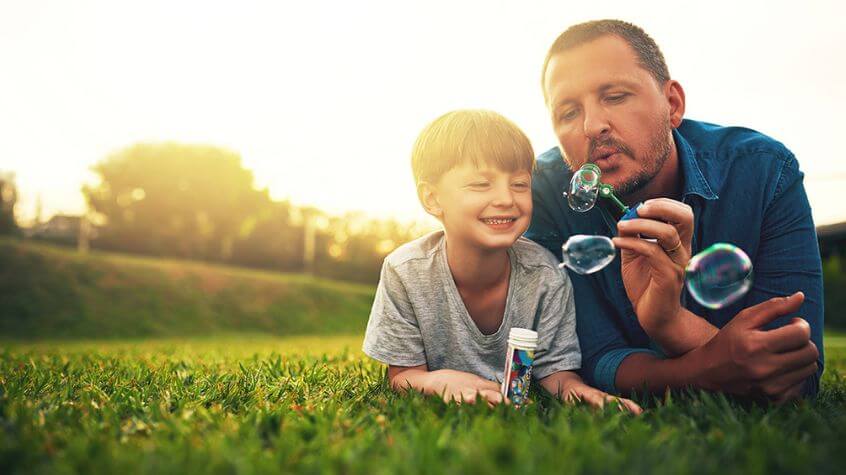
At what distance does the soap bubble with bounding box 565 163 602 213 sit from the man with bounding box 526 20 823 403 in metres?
0.16

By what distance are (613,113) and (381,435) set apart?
183 centimetres

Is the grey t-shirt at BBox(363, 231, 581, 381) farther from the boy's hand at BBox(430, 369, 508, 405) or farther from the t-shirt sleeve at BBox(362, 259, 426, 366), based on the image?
the boy's hand at BBox(430, 369, 508, 405)

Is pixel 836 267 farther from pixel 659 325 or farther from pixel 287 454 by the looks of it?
pixel 287 454

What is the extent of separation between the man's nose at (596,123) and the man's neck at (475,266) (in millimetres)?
732

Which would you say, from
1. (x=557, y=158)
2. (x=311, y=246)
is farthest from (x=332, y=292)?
(x=557, y=158)

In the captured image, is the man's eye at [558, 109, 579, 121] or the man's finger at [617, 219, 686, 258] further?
the man's eye at [558, 109, 579, 121]

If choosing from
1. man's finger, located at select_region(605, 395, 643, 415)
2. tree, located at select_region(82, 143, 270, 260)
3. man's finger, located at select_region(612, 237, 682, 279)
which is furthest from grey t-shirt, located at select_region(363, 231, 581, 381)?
tree, located at select_region(82, 143, 270, 260)

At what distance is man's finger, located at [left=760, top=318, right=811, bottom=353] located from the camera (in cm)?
214

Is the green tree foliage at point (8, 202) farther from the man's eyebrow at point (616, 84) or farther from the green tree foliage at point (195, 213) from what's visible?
the man's eyebrow at point (616, 84)

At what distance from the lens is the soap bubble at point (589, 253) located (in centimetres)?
250

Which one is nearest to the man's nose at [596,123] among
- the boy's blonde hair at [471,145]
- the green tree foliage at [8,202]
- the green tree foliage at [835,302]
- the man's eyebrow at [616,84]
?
the man's eyebrow at [616,84]

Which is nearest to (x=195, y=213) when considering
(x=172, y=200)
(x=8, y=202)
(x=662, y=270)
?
(x=172, y=200)

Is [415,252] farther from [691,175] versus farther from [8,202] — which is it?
[8,202]

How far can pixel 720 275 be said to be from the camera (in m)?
2.28
